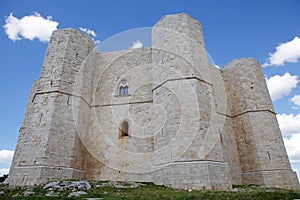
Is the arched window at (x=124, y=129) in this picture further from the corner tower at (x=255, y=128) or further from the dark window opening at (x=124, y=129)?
the corner tower at (x=255, y=128)

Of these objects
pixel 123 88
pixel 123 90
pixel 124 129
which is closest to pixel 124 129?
pixel 124 129

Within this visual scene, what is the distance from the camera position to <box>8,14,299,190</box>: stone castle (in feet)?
33.7

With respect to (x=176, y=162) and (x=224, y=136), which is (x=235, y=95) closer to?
(x=224, y=136)

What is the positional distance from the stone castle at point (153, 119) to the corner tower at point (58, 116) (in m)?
0.05

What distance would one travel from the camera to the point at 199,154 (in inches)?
386

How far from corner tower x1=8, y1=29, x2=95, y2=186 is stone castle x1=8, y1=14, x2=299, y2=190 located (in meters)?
0.05

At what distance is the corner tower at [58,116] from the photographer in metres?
10.4

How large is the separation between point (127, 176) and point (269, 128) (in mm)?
10258

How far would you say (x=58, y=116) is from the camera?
11.7m

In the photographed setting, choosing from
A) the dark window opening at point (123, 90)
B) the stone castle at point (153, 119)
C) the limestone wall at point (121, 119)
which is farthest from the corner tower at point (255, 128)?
the dark window opening at point (123, 90)

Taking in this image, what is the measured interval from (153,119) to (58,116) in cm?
541

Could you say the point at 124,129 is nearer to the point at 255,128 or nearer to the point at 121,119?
the point at 121,119

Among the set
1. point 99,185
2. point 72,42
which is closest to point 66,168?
point 99,185

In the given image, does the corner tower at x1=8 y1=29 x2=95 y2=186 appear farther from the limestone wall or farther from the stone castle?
the limestone wall
